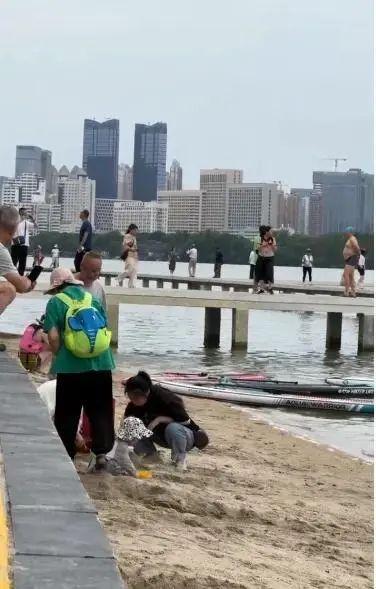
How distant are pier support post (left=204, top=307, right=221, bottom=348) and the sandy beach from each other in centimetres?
1713

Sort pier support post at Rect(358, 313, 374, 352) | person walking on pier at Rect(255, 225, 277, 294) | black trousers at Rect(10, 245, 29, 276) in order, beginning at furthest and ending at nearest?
pier support post at Rect(358, 313, 374, 352) < person walking on pier at Rect(255, 225, 277, 294) < black trousers at Rect(10, 245, 29, 276)

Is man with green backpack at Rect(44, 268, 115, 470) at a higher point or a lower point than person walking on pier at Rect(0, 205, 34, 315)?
lower

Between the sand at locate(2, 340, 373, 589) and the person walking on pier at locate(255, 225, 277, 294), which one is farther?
the person walking on pier at locate(255, 225, 277, 294)

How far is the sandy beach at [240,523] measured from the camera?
5453 millimetres

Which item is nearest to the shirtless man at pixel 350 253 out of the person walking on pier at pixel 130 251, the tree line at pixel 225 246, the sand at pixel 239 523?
the person walking on pier at pixel 130 251

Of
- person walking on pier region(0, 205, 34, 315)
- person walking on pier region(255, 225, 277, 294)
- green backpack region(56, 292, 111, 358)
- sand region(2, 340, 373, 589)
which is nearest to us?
sand region(2, 340, 373, 589)

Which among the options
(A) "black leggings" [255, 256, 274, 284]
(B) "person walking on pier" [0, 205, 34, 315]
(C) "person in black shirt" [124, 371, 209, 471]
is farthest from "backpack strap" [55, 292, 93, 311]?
(A) "black leggings" [255, 256, 274, 284]

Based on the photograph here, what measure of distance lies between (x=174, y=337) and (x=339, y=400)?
15.7 m

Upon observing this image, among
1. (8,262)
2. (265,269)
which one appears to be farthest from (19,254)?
(8,262)

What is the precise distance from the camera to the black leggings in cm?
2405

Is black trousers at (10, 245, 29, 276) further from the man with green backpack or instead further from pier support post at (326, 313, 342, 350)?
the man with green backpack

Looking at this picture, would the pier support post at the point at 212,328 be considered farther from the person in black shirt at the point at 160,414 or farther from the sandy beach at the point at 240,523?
the person in black shirt at the point at 160,414

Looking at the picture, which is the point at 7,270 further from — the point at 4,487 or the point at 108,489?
the point at 4,487

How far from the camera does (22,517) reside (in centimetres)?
447
